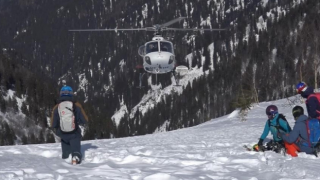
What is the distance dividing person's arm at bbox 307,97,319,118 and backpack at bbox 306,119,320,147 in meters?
0.14

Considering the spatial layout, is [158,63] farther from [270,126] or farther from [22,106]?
[22,106]

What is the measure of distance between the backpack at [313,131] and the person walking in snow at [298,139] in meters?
0.06

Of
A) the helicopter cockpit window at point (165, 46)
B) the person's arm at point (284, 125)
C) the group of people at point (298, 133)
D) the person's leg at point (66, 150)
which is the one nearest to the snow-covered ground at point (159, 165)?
the person's leg at point (66, 150)

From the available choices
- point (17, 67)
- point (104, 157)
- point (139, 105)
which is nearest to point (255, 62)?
point (139, 105)

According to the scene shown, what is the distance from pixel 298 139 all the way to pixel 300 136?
0.10m

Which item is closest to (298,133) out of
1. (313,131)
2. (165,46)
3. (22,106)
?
(313,131)

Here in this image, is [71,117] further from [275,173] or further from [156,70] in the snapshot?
[156,70]

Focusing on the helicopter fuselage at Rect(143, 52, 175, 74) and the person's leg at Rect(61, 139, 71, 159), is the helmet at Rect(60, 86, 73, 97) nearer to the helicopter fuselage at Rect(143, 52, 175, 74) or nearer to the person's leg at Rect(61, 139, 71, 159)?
the person's leg at Rect(61, 139, 71, 159)

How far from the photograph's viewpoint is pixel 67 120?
8.48m

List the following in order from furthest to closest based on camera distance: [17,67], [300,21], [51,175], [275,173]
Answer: [300,21]
[17,67]
[275,173]
[51,175]

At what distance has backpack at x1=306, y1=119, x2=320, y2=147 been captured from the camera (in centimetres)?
888

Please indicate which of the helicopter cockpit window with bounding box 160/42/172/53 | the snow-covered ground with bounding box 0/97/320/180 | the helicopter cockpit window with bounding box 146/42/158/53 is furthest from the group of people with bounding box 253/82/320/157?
the helicopter cockpit window with bounding box 146/42/158/53

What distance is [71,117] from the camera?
27.8 feet

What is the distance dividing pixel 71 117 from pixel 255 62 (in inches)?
4586
